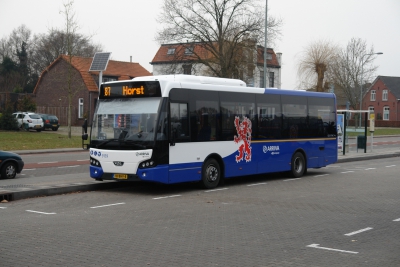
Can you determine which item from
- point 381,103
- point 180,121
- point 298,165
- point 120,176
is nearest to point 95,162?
point 120,176

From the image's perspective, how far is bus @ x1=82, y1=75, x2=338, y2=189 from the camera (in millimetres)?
13602

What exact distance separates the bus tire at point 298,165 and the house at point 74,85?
4327 centimetres

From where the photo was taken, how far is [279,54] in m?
82.8

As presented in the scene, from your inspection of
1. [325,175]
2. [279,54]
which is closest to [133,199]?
[325,175]

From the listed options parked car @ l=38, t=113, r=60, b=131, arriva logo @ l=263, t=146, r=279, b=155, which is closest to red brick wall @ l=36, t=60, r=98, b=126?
parked car @ l=38, t=113, r=60, b=131

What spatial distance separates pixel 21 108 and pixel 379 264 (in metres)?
52.5

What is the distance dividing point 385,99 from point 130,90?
8794 centimetres

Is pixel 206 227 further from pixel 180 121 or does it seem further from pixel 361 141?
pixel 361 141

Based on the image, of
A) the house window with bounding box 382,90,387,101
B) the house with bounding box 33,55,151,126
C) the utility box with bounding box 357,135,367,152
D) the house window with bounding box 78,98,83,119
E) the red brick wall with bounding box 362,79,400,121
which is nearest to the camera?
the utility box with bounding box 357,135,367,152

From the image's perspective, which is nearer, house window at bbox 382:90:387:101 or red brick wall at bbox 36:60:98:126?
red brick wall at bbox 36:60:98:126

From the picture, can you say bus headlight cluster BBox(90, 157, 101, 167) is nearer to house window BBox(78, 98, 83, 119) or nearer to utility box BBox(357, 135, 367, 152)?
utility box BBox(357, 135, 367, 152)

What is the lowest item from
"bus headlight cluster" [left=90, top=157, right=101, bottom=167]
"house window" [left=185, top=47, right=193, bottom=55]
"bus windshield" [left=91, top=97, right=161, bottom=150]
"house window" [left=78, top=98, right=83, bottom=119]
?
"bus headlight cluster" [left=90, top=157, right=101, bottom=167]

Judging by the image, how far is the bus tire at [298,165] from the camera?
1822cm

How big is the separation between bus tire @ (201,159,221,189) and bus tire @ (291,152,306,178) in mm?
3809
